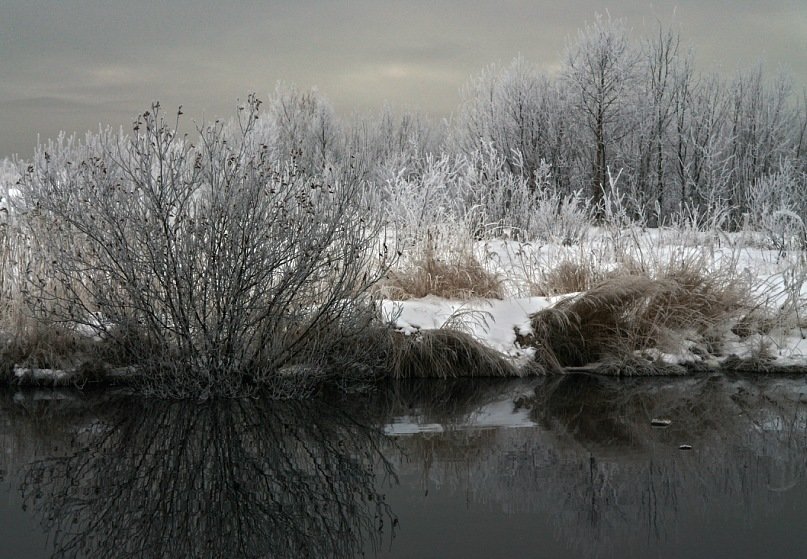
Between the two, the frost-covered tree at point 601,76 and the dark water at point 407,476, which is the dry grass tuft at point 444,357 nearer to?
the dark water at point 407,476

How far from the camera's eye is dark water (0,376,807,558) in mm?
4086

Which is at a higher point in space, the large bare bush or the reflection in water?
the large bare bush

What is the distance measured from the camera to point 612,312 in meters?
8.97

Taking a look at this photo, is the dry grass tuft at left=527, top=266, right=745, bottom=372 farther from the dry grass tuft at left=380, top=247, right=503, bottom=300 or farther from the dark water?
the dark water

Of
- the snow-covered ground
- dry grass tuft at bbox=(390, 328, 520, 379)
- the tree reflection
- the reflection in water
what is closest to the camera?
the tree reflection

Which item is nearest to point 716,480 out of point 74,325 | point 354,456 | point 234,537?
point 354,456

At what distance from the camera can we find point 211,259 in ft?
22.2

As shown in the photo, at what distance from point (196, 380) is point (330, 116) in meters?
26.4

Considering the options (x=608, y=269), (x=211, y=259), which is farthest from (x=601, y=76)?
(x=211, y=259)

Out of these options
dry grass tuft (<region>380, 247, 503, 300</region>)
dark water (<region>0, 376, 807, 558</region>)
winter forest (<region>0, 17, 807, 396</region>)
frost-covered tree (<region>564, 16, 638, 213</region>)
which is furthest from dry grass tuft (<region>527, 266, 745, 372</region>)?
frost-covered tree (<region>564, 16, 638, 213</region>)

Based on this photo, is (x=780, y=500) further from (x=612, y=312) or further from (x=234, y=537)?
(x=612, y=312)

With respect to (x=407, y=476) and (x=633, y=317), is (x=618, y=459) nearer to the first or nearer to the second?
(x=407, y=476)

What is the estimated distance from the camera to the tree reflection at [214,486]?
4.07 m

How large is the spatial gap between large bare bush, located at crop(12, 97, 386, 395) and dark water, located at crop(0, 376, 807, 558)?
1.79 ft
